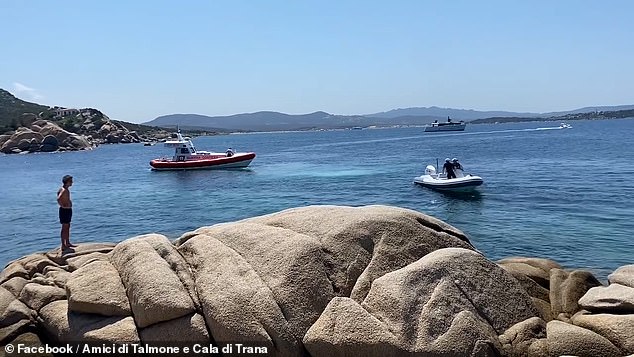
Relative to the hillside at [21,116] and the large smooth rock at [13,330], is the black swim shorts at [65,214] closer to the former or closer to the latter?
the large smooth rock at [13,330]

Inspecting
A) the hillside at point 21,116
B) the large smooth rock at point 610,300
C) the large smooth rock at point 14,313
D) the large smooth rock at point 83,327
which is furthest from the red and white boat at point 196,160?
the hillside at point 21,116

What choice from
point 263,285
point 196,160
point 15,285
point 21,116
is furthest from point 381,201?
point 21,116

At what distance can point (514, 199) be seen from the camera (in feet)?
106

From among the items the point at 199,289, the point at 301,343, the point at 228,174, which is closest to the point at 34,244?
the point at 199,289

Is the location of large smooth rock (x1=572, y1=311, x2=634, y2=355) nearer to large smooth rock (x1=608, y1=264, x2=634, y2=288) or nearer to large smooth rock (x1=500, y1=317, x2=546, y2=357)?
large smooth rock (x1=500, y1=317, x2=546, y2=357)

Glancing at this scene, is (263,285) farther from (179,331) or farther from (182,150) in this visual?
(182,150)

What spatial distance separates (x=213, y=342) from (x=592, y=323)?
18.2 ft

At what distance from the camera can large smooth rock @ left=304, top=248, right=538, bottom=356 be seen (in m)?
7.91

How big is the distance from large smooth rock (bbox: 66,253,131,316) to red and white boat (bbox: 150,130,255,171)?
4995cm

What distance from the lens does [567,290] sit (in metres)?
10.0

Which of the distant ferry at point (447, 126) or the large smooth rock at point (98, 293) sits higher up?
the large smooth rock at point (98, 293)

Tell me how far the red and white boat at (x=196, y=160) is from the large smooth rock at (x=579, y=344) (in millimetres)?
52705

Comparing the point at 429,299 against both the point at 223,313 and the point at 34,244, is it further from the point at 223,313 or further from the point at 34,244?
the point at 34,244

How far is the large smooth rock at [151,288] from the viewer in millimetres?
8602
